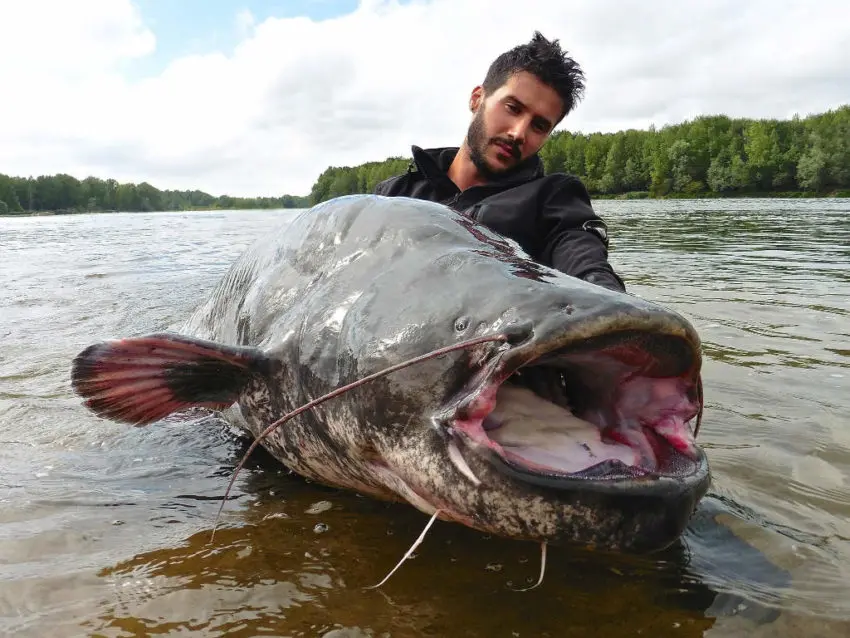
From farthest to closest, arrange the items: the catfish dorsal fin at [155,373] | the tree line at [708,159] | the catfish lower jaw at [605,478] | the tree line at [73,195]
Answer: the tree line at [73,195]
the tree line at [708,159]
the catfish dorsal fin at [155,373]
the catfish lower jaw at [605,478]

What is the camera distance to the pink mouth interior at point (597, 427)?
1.35 m

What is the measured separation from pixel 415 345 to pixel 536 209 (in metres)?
2.08

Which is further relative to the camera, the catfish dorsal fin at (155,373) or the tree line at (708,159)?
the tree line at (708,159)

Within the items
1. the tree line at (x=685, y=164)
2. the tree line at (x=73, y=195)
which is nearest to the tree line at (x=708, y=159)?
the tree line at (x=685, y=164)

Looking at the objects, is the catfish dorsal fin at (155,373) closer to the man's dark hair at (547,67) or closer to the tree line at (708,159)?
the man's dark hair at (547,67)

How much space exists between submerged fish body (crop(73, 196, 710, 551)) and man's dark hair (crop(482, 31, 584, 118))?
2053 mm

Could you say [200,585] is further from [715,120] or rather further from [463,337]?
A: [715,120]

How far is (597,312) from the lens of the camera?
4.25 ft

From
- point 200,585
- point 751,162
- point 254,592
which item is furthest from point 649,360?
point 751,162

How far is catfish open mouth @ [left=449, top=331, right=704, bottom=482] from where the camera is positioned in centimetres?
132

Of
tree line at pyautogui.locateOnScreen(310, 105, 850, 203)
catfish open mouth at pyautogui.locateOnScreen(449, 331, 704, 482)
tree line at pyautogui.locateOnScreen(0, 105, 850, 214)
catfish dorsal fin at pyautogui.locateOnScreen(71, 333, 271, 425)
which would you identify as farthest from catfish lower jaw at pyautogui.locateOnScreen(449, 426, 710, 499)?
tree line at pyautogui.locateOnScreen(310, 105, 850, 203)

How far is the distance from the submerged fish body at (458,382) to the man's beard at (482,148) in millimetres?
1801

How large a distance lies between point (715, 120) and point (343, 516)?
79365mm

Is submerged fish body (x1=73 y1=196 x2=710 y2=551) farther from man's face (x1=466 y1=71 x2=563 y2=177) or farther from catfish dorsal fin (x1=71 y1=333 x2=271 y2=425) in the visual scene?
man's face (x1=466 y1=71 x2=563 y2=177)
